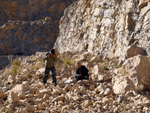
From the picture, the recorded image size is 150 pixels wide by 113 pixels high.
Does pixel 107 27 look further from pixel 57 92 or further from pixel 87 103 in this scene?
pixel 87 103

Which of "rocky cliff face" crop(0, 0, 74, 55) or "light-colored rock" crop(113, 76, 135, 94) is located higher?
"rocky cliff face" crop(0, 0, 74, 55)

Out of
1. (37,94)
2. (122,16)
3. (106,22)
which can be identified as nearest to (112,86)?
(37,94)

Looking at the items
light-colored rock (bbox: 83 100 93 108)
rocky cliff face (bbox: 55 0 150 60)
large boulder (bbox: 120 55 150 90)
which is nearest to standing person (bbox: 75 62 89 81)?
large boulder (bbox: 120 55 150 90)

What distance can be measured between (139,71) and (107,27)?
6.45m

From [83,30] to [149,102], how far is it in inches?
436

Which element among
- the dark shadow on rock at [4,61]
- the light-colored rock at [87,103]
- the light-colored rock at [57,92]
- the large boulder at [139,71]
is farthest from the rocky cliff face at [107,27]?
the dark shadow on rock at [4,61]

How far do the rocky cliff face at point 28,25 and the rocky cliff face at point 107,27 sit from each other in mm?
12484

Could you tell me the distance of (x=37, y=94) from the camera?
5262 millimetres

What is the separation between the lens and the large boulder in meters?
5.11

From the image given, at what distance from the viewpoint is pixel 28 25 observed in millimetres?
32188

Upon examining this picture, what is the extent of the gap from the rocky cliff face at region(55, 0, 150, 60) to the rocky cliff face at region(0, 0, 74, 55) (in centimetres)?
1248

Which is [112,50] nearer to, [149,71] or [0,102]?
[149,71]

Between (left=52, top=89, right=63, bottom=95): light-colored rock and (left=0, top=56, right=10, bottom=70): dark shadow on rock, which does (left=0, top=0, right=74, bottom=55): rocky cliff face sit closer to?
(left=0, top=56, right=10, bottom=70): dark shadow on rock

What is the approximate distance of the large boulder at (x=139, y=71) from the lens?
511cm
